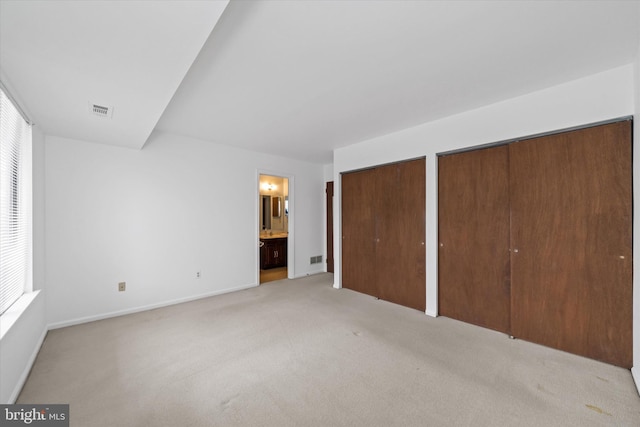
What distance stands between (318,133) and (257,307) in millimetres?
2647

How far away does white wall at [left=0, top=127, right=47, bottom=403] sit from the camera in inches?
70.4

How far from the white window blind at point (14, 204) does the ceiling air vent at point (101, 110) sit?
49 cm

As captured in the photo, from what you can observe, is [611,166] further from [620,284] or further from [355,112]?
[355,112]

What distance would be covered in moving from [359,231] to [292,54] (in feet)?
9.93

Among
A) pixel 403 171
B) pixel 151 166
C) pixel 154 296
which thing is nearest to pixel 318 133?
pixel 403 171

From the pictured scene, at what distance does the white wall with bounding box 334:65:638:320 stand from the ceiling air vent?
3.23 m

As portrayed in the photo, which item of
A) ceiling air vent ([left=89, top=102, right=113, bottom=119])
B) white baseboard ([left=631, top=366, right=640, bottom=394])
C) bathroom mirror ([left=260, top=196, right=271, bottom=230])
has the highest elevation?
ceiling air vent ([left=89, top=102, right=113, bottom=119])

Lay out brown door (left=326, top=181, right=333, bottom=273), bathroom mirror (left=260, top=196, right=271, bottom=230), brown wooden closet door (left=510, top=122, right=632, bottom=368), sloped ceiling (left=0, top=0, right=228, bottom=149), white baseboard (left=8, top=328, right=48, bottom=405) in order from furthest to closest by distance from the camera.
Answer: bathroom mirror (left=260, top=196, right=271, bottom=230) < brown door (left=326, top=181, right=333, bottom=273) < brown wooden closet door (left=510, top=122, right=632, bottom=368) < white baseboard (left=8, top=328, right=48, bottom=405) < sloped ceiling (left=0, top=0, right=228, bottom=149)

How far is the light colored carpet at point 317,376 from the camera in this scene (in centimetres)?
172

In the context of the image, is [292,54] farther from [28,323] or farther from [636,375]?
[636,375]

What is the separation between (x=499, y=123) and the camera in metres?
2.86

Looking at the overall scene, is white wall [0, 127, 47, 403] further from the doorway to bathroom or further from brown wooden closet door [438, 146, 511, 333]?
brown wooden closet door [438, 146, 511, 333]

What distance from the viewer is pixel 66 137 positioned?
312cm

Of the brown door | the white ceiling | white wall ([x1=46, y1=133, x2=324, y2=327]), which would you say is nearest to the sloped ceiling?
the white ceiling
